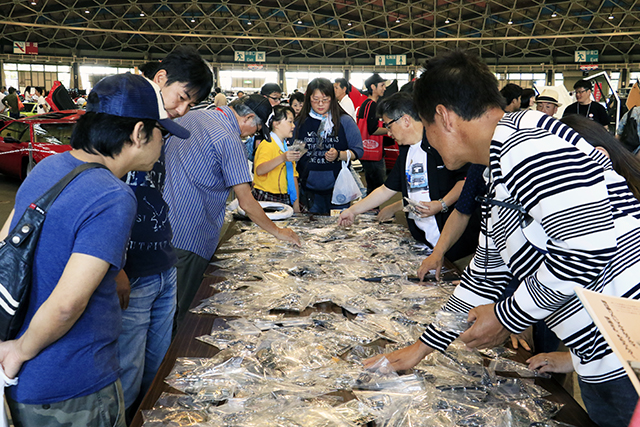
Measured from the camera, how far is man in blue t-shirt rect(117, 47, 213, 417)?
1.61 m

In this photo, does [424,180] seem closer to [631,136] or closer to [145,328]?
[145,328]

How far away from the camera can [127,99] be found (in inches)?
46.7

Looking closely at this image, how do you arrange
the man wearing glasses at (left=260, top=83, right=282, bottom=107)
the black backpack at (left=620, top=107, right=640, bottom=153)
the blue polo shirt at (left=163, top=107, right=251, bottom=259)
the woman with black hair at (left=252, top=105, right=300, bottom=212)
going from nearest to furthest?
the blue polo shirt at (left=163, top=107, right=251, bottom=259), the woman with black hair at (left=252, top=105, right=300, bottom=212), the black backpack at (left=620, top=107, right=640, bottom=153), the man wearing glasses at (left=260, top=83, right=282, bottom=107)

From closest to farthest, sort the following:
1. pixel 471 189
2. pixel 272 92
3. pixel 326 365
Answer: pixel 326 365
pixel 471 189
pixel 272 92

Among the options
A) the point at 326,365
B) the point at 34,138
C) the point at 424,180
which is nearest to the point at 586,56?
the point at 34,138

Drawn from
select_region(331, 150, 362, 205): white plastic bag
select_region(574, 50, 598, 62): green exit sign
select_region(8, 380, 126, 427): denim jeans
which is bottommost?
select_region(8, 380, 126, 427): denim jeans

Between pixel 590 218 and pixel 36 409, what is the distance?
1238mm

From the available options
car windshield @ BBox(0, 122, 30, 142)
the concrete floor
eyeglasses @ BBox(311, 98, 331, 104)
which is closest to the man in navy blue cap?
eyeglasses @ BBox(311, 98, 331, 104)

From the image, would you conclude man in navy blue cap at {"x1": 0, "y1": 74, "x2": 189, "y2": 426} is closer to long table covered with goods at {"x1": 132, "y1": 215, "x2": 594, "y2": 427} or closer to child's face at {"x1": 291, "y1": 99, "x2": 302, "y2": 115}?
long table covered with goods at {"x1": 132, "y1": 215, "x2": 594, "y2": 427}

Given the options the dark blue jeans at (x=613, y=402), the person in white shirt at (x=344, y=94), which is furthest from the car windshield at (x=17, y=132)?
the dark blue jeans at (x=613, y=402)

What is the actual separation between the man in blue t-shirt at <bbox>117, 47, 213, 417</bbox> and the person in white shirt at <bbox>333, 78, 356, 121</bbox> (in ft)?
11.3

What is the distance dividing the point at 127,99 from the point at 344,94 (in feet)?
14.5

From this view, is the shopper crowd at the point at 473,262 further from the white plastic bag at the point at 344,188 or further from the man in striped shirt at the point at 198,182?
the white plastic bag at the point at 344,188

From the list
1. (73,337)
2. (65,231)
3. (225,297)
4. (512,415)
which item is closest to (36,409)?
(73,337)
